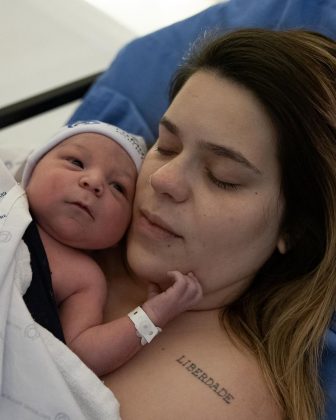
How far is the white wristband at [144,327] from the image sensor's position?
0.92 meters

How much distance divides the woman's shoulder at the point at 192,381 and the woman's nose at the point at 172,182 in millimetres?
245

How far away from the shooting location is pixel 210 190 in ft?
3.18

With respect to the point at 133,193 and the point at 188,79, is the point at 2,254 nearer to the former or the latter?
the point at 133,193

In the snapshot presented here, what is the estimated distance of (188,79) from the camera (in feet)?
3.47

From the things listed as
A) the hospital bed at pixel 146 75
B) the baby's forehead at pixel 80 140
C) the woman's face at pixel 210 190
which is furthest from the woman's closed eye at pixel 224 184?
the hospital bed at pixel 146 75

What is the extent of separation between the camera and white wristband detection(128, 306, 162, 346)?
92 centimetres

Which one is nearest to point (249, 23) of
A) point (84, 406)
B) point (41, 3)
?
point (84, 406)

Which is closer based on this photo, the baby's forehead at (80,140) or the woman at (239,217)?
the woman at (239,217)

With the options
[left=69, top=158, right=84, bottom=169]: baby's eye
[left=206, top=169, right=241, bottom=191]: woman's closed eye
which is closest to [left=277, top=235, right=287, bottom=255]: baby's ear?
[left=206, top=169, right=241, bottom=191]: woman's closed eye

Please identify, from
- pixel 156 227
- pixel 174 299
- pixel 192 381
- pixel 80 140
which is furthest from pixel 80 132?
pixel 192 381

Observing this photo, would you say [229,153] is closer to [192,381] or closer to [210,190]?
[210,190]

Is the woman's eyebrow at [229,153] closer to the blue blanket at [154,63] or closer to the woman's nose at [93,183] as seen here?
the woman's nose at [93,183]

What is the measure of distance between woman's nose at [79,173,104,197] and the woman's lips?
0.28 feet

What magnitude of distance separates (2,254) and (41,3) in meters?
1.70
